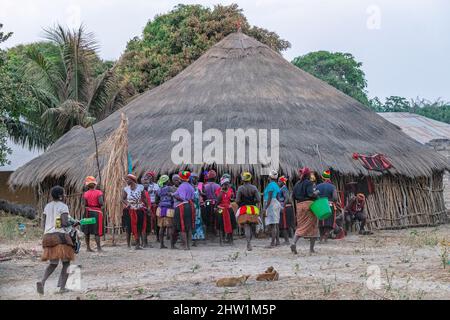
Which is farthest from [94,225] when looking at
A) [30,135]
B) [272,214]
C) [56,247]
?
[30,135]

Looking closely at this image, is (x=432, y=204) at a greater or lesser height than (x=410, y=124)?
lesser

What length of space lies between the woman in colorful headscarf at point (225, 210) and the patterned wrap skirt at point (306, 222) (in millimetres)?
2171

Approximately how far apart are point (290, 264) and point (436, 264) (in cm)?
202

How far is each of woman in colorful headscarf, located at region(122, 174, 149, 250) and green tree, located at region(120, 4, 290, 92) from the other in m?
13.9

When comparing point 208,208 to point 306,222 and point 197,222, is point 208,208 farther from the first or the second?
point 306,222

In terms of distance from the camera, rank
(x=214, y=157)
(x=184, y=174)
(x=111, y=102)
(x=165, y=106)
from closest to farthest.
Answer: (x=184, y=174), (x=214, y=157), (x=165, y=106), (x=111, y=102)

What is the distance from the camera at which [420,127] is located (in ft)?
129

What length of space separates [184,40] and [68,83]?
4.45 m

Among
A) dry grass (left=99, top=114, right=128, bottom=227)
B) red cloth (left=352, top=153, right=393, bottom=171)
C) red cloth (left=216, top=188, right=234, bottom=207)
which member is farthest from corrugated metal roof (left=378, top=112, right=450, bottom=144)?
dry grass (left=99, top=114, right=128, bottom=227)

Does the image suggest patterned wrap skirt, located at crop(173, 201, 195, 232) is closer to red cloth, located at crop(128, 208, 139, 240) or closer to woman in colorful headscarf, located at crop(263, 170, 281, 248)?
red cloth, located at crop(128, 208, 139, 240)

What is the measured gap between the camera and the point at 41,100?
25.6 m

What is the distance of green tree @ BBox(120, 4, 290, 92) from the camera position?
28.8 meters
